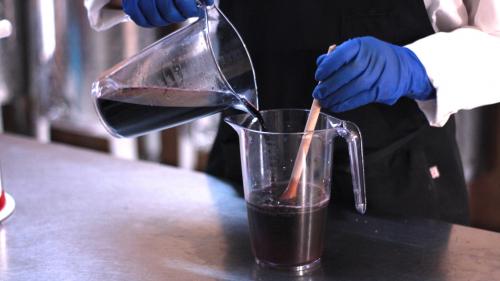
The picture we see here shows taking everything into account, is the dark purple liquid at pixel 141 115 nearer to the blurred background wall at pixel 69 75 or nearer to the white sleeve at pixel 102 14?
the white sleeve at pixel 102 14

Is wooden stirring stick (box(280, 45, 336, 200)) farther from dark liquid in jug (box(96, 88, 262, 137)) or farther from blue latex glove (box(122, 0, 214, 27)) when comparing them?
blue latex glove (box(122, 0, 214, 27))

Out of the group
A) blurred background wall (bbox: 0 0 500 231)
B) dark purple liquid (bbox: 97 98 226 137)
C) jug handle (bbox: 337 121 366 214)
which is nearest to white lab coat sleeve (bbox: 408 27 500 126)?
jug handle (bbox: 337 121 366 214)

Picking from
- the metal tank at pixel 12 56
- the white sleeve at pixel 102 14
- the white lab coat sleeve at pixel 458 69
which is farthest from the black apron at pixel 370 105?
the metal tank at pixel 12 56

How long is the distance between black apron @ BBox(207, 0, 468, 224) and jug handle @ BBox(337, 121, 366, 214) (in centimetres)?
23

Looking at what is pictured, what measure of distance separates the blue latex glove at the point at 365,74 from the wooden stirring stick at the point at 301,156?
1.5 inches

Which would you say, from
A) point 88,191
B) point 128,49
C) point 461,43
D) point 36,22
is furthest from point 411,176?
point 36,22

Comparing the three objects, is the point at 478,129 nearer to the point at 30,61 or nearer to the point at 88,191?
the point at 88,191

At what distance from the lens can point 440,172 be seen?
1.20m

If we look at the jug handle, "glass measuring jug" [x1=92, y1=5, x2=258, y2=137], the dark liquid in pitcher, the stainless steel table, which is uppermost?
"glass measuring jug" [x1=92, y1=5, x2=258, y2=137]

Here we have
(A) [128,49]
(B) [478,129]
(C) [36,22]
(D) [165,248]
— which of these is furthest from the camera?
(C) [36,22]

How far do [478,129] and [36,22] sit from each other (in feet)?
4.99

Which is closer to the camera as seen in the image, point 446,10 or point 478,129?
point 446,10

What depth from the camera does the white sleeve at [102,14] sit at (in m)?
1.25

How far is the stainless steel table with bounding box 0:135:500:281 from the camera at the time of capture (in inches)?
35.2
